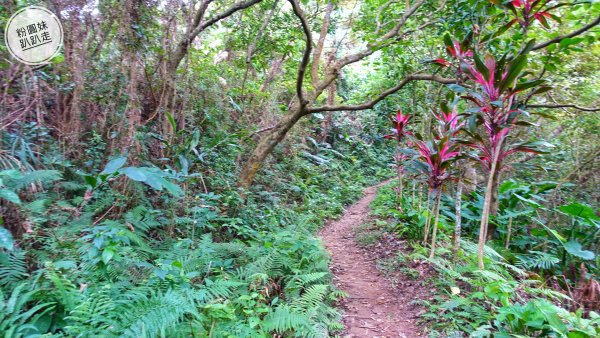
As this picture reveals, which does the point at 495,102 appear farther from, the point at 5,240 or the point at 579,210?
the point at 5,240

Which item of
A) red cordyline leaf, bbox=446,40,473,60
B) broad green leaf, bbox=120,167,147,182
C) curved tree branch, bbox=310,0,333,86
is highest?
curved tree branch, bbox=310,0,333,86

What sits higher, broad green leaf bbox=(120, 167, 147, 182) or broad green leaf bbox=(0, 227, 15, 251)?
broad green leaf bbox=(120, 167, 147, 182)

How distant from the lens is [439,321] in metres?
3.21

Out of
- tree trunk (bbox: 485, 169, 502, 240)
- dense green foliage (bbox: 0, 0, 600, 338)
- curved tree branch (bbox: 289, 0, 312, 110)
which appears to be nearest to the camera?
dense green foliage (bbox: 0, 0, 600, 338)

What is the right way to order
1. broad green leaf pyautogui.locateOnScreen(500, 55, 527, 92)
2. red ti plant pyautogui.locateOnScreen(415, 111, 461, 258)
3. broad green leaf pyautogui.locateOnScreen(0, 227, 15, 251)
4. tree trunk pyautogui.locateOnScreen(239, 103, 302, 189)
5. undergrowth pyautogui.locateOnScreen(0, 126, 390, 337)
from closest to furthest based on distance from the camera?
broad green leaf pyautogui.locateOnScreen(0, 227, 15, 251), undergrowth pyautogui.locateOnScreen(0, 126, 390, 337), broad green leaf pyautogui.locateOnScreen(500, 55, 527, 92), red ti plant pyautogui.locateOnScreen(415, 111, 461, 258), tree trunk pyautogui.locateOnScreen(239, 103, 302, 189)

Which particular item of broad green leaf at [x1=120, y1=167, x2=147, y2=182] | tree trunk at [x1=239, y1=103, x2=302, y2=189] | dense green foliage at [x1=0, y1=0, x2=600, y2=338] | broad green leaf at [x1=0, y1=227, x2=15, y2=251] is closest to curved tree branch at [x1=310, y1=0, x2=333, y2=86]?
Result: dense green foliage at [x1=0, y1=0, x2=600, y2=338]

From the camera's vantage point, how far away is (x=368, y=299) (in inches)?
156

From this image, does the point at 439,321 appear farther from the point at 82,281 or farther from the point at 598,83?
the point at 598,83

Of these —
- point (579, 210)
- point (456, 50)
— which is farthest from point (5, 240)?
point (579, 210)

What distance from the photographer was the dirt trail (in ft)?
10.9

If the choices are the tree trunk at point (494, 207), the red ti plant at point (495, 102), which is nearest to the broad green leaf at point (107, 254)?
the red ti plant at point (495, 102)

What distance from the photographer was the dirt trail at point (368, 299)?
3.33 m

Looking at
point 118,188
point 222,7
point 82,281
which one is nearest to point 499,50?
point 222,7

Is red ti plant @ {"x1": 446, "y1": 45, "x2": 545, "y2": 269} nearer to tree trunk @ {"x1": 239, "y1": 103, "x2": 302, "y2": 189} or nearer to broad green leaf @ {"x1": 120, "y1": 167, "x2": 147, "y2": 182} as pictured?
broad green leaf @ {"x1": 120, "y1": 167, "x2": 147, "y2": 182}
